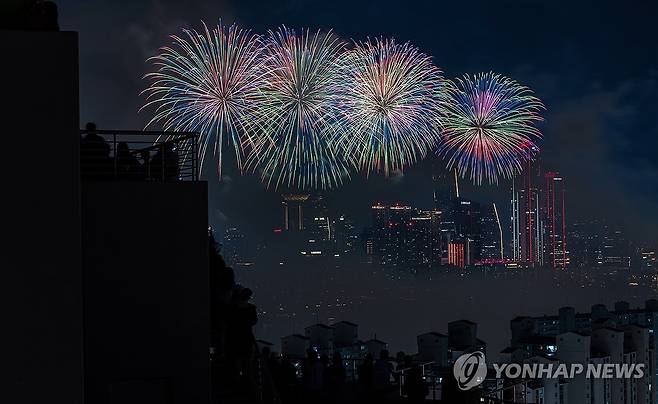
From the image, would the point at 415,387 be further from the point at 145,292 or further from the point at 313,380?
the point at 145,292

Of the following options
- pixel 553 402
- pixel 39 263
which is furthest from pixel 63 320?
pixel 553 402

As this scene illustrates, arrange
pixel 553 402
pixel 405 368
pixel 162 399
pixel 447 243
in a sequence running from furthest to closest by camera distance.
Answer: pixel 447 243 → pixel 553 402 → pixel 405 368 → pixel 162 399

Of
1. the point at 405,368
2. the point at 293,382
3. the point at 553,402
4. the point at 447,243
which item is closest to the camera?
the point at 293,382

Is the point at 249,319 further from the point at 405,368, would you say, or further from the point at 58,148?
the point at 58,148

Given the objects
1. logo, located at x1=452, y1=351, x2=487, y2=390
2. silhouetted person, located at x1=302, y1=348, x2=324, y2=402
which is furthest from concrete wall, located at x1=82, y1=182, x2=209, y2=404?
logo, located at x1=452, y1=351, x2=487, y2=390

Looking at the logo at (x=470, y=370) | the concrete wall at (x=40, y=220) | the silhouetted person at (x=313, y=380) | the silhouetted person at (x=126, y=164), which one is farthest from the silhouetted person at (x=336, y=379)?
the concrete wall at (x=40, y=220)

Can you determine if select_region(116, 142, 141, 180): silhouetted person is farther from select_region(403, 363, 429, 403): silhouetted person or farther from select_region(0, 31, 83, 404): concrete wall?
select_region(403, 363, 429, 403): silhouetted person
